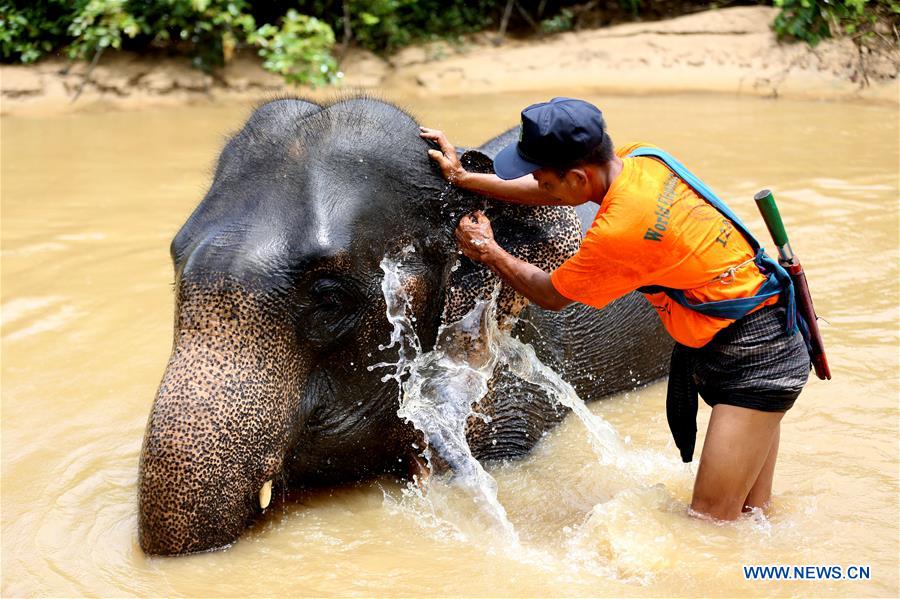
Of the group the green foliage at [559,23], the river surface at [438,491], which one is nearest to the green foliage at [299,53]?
the river surface at [438,491]

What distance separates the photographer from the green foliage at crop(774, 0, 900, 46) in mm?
10750

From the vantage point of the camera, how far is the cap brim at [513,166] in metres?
2.87

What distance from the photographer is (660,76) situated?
1088 centimetres

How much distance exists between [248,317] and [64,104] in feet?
26.3

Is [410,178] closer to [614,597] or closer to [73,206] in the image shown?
[614,597]

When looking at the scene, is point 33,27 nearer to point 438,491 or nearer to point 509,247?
point 509,247

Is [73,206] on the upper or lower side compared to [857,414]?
lower

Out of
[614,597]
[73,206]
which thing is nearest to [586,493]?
[614,597]

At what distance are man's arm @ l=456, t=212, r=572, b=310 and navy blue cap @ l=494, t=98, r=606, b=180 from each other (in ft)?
1.14

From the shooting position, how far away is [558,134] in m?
2.77

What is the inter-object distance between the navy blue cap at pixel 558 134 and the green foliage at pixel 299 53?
6.92m

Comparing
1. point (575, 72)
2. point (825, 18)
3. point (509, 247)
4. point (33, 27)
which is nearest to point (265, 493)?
point (509, 247)

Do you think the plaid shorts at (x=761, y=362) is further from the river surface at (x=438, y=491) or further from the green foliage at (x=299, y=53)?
the green foliage at (x=299, y=53)

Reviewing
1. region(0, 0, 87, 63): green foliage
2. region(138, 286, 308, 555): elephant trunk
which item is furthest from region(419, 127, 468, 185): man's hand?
region(0, 0, 87, 63): green foliage
